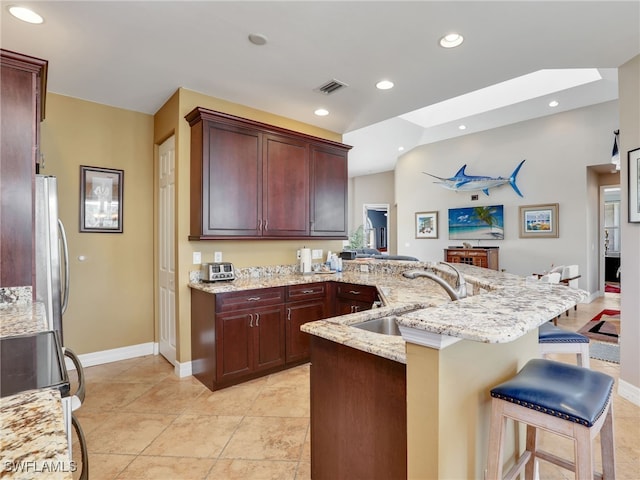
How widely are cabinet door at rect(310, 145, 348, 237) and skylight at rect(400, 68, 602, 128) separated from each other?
253cm

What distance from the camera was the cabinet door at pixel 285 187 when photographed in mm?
3461

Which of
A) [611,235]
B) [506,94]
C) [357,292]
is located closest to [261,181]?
[357,292]

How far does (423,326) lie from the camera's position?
3.24ft

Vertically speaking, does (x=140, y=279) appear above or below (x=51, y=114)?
below

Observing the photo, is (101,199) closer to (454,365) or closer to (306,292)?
(306,292)

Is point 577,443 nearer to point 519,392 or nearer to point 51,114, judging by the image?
point 519,392

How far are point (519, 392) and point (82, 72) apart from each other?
148 inches

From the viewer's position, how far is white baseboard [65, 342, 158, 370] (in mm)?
3348

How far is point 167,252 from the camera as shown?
344 cm

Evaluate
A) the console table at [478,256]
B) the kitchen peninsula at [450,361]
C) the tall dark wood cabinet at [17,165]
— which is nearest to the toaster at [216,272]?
the tall dark wood cabinet at [17,165]

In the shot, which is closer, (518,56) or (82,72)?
(518,56)

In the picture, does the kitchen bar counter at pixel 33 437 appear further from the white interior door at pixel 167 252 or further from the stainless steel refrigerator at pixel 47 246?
the white interior door at pixel 167 252

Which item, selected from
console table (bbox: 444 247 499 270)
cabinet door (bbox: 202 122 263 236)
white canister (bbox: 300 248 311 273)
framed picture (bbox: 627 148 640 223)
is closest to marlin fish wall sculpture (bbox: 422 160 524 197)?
console table (bbox: 444 247 499 270)

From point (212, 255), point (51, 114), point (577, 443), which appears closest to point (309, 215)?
point (212, 255)
